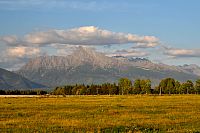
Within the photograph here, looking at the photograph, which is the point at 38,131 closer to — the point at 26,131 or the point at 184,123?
the point at 26,131

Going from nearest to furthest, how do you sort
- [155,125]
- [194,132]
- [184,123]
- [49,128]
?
[194,132] → [49,128] → [155,125] → [184,123]

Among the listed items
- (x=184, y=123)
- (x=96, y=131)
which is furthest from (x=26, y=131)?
(x=184, y=123)

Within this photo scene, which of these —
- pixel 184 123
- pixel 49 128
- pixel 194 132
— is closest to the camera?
pixel 194 132

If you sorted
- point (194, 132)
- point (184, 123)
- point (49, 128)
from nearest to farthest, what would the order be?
point (194, 132) → point (49, 128) → point (184, 123)

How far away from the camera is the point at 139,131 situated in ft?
93.5

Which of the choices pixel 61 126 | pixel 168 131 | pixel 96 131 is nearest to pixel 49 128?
pixel 61 126

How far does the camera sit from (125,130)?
95.4ft

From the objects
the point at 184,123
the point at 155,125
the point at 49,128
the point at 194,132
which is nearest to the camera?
the point at 194,132

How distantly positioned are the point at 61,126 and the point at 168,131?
28.9 feet

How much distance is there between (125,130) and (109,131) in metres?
1.24

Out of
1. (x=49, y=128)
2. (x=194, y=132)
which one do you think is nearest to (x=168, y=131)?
(x=194, y=132)

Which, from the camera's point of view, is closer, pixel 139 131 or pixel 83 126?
pixel 139 131

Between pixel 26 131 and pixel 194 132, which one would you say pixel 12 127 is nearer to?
pixel 26 131

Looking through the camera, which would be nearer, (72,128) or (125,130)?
(125,130)
